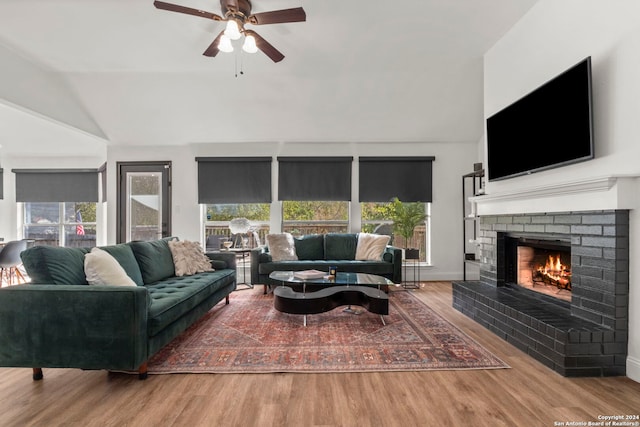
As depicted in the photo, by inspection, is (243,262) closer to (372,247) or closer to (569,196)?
(372,247)

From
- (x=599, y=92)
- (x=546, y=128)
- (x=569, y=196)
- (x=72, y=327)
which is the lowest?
(x=72, y=327)

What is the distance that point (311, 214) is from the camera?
5852 millimetres

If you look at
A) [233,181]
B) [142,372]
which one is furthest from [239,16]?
[233,181]

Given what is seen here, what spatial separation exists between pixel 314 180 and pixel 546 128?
352 centimetres

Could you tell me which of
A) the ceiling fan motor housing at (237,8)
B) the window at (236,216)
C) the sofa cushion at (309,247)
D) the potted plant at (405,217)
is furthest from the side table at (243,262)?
the ceiling fan motor housing at (237,8)

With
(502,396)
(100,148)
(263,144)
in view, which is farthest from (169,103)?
(502,396)

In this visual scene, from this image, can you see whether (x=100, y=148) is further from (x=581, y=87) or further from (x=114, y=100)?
(x=581, y=87)

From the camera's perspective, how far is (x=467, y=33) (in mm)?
3430

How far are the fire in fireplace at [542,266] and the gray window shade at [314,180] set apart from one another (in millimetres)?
2790

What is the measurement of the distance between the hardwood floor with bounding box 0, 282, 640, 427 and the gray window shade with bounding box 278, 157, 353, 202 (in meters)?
3.68

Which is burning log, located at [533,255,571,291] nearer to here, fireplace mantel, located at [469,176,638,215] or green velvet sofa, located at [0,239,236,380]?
fireplace mantel, located at [469,176,638,215]

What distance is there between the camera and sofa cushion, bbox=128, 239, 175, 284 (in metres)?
3.36

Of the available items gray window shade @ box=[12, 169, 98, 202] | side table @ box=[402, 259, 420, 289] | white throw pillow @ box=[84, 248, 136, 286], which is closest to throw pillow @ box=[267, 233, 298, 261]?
side table @ box=[402, 259, 420, 289]

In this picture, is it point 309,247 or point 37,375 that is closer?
point 37,375
